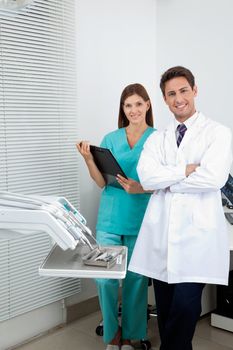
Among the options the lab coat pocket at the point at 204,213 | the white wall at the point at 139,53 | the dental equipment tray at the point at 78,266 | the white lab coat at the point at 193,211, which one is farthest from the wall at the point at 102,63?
the dental equipment tray at the point at 78,266

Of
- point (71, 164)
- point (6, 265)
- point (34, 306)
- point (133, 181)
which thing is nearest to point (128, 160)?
point (133, 181)

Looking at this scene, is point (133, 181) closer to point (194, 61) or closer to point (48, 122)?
point (48, 122)

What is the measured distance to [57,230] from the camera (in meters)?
1.21

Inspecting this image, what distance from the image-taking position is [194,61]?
10.2 feet

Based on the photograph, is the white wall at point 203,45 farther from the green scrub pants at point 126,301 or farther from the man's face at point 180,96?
the green scrub pants at point 126,301

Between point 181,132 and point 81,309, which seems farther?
point 81,309

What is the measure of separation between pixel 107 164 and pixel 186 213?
548 millimetres

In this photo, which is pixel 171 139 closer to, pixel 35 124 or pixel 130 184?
pixel 130 184

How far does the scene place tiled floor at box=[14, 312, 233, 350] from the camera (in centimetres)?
246

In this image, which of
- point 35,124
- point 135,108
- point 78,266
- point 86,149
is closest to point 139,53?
point 135,108

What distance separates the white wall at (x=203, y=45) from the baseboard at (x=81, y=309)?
1.53 metres

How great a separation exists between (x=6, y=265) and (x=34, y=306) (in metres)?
0.36

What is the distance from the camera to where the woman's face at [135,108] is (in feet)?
7.55

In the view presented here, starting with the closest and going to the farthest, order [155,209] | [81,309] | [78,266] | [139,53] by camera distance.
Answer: [78,266], [155,209], [81,309], [139,53]
